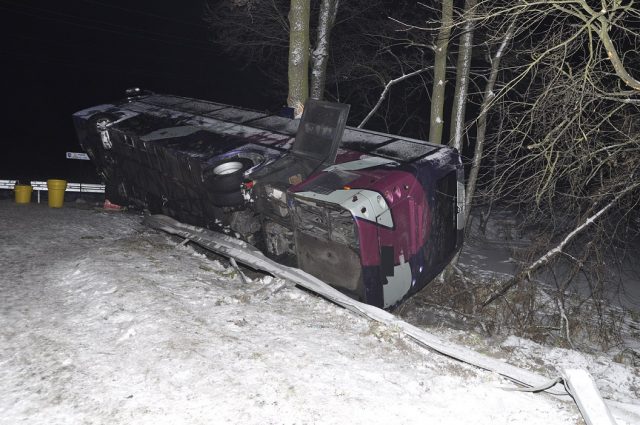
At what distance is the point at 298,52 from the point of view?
9.38 meters

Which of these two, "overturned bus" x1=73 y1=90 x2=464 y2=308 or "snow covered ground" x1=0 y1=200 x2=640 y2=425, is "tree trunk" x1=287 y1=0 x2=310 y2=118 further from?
"snow covered ground" x1=0 y1=200 x2=640 y2=425

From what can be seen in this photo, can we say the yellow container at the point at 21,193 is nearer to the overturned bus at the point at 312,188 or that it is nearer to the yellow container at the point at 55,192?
the yellow container at the point at 55,192

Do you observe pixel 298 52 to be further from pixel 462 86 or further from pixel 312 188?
pixel 312 188

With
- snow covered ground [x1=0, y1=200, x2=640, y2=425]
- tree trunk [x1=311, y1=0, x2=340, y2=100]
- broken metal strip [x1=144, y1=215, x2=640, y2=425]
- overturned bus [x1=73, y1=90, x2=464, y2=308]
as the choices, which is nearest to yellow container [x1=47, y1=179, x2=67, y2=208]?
overturned bus [x1=73, y1=90, x2=464, y2=308]

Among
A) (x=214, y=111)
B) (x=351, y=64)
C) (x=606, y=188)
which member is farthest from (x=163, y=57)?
(x=606, y=188)

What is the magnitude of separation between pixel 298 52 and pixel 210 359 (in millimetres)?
6595

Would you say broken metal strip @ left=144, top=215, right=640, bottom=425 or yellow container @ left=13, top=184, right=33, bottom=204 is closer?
broken metal strip @ left=144, top=215, right=640, bottom=425

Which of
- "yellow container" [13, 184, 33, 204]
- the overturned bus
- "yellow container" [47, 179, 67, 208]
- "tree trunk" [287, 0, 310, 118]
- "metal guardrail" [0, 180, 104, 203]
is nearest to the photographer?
the overturned bus

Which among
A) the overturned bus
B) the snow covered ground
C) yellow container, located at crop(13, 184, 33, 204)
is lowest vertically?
the snow covered ground

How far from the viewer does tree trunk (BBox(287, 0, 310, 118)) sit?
9336 mm

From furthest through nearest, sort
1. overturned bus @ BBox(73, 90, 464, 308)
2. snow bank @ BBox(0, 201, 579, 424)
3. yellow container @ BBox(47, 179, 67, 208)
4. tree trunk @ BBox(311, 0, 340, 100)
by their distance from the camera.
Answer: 1. tree trunk @ BBox(311, 0, 340, 100)
2. yellow container @ BBox(47, 179, 67, 208)
3. overturned bus @ BBox(73, 90, 464, 308)
4. snow bank @ BBox(0, 201, 579, 424)

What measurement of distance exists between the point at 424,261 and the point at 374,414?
9.51 ft

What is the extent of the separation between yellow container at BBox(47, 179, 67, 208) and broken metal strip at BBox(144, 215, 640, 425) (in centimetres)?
243

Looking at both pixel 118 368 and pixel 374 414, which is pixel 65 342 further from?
pixel 374 414
